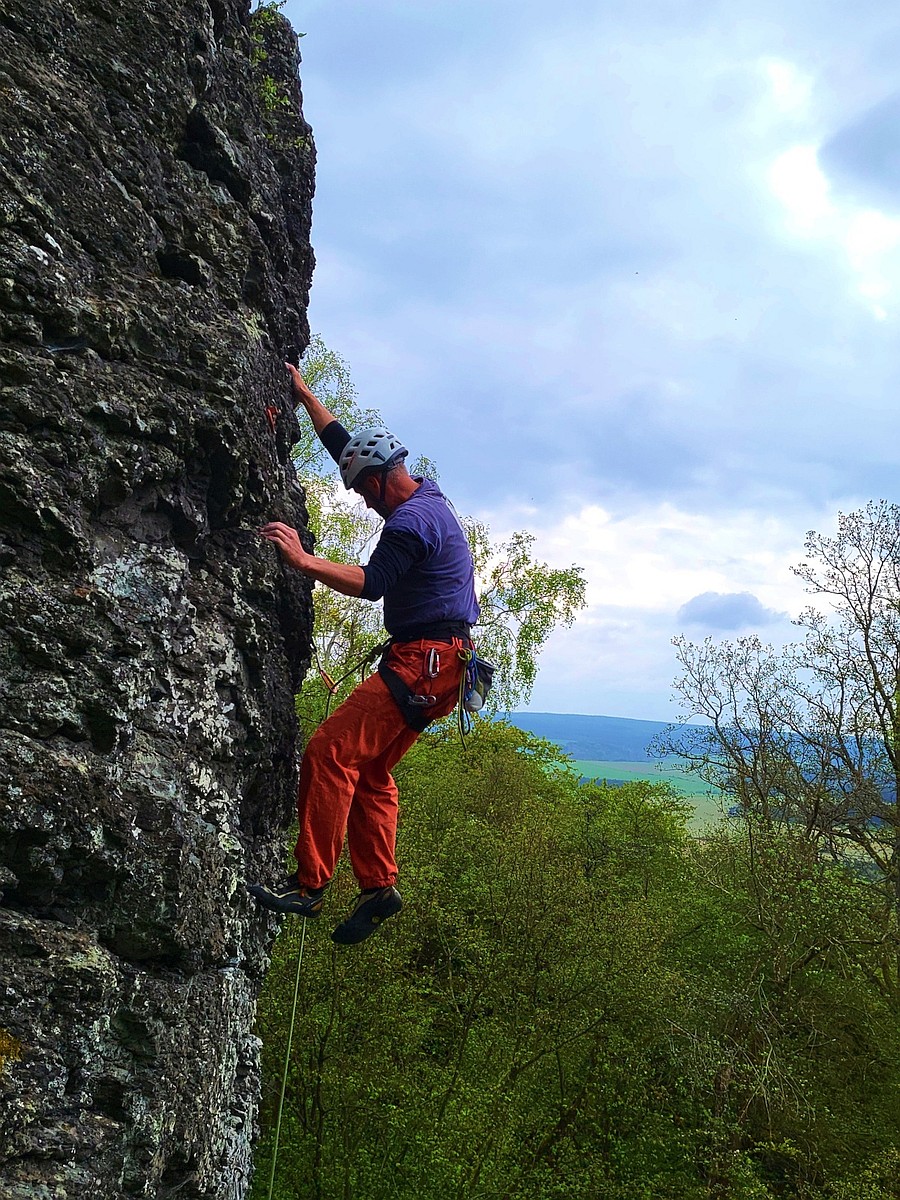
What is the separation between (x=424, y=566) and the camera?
4500 mm

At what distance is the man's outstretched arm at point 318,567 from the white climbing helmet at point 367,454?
0.77 metres

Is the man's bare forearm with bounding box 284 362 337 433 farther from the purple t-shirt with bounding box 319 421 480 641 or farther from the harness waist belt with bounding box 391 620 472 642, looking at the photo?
the harness waist belt with bounding box 391 620 472 642

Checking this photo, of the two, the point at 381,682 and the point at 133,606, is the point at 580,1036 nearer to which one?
the point at 381,682

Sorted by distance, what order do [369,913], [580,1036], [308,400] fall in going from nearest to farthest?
1. [369,913]
2. [308,400]
3. [580,1036]

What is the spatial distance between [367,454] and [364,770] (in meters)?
1.74

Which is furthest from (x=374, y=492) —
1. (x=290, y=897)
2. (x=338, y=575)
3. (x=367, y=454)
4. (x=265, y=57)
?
(x=265, y=57)

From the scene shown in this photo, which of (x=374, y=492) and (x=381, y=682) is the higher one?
(x=374, y=492)

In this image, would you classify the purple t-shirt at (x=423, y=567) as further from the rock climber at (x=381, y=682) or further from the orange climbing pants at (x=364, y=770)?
the orange climbing pants at (x=364, y=770)

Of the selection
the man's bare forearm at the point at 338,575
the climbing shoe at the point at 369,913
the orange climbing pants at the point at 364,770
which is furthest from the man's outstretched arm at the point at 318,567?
the climbing shoe at the point at 369,913

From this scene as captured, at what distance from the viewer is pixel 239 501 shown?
4.07 meters

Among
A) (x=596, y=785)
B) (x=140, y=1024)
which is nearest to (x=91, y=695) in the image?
(x=140, y=1024)

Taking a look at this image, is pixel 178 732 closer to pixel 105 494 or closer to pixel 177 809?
pixel 177 809

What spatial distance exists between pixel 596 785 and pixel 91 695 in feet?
90.3

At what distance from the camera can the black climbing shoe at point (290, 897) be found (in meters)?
3.91
